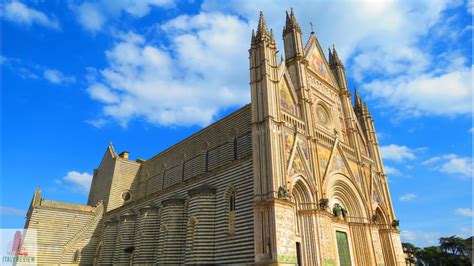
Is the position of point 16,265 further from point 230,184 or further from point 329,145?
point 329,145

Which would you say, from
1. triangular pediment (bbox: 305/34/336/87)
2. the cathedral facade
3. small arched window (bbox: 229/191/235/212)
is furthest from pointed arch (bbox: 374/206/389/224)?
Result: small arched window (bbox: 229/191/235/212)

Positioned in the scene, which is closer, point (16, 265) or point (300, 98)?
point (300, 98)

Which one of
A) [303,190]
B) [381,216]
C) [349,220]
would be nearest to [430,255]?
[381,216]

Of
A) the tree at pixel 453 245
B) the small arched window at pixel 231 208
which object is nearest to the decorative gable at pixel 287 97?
the small arched window at pixel 231 208

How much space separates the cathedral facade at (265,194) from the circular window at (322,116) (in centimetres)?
10

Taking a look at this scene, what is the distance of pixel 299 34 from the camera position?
24.0 meters

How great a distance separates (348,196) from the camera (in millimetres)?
21328

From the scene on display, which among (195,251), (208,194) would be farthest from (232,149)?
(195,251)

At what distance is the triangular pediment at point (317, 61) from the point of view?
2448cm

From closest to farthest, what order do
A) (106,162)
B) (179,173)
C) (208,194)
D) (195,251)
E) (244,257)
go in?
1. (244,257)
2. (195,251)
3. (208,194)
4. (179,173)
5. (106,162)

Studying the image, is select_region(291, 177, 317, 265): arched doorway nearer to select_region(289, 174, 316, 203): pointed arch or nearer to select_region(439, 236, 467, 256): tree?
select_region(289, 174, 316, 203): pointed arch

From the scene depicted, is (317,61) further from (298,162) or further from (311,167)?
(298,162)

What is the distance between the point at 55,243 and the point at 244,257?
67.4ft

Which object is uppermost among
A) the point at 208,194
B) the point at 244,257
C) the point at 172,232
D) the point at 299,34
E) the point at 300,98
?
the point at 299,34
